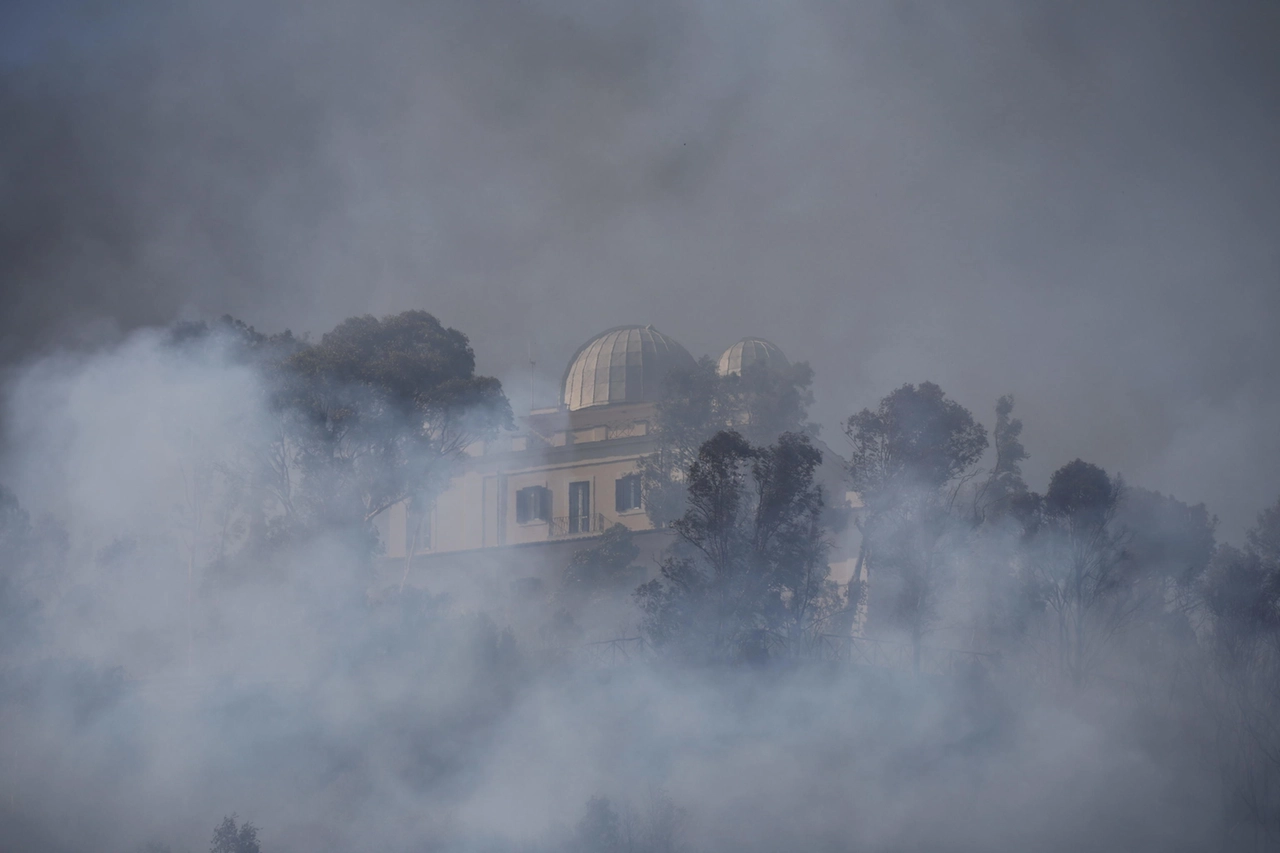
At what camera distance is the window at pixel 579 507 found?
45.9 meters

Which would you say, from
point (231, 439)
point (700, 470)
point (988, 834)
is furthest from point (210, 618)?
point (988, 834)

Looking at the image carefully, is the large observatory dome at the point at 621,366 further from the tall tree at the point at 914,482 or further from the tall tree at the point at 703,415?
the tall tree at the point at 914,482

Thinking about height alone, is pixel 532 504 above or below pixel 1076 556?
above

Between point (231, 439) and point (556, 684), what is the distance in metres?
12.8

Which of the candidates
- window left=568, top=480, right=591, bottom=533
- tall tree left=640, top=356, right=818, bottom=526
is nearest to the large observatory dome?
window left=568, top=480, right=591, bottom=533

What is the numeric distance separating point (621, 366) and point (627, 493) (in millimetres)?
7002

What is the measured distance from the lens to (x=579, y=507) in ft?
152

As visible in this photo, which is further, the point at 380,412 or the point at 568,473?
the point at 568,473

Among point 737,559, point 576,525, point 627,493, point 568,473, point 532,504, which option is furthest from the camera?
point 532,504

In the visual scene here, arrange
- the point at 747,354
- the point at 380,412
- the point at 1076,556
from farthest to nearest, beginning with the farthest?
the point at 747,354
the point at 380,412
the point at 1076,556

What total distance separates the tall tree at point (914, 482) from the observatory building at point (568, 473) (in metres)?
13.2

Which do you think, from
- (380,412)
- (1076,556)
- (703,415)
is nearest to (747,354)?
(703,415)

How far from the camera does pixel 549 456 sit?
1863 inches

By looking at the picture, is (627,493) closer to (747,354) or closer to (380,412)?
(747,354)
